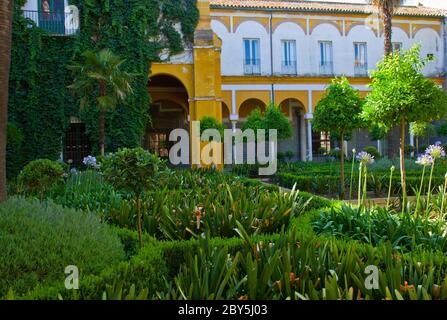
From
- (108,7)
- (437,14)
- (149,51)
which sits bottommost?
(149,51)

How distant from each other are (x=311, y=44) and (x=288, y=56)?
65.5 inches

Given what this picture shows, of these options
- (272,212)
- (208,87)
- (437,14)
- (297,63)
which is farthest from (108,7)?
(437,14)

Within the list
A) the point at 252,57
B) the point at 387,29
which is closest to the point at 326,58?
the point at 252,57

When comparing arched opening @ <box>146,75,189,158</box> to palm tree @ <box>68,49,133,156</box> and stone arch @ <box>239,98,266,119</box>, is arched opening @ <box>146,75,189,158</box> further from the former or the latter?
palm tree @ <box>68,49,133,156</box>

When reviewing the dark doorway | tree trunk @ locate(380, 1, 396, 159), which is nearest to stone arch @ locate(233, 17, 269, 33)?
tree trunk @ locate(380, 1, 396, 159)

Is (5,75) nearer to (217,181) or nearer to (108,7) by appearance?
(217,181)

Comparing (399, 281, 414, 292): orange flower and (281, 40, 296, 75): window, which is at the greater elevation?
(281, 40, 296, 75): window

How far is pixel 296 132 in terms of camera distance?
29.3 meters

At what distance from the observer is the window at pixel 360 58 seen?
28.7 meters

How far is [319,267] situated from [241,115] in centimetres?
2488

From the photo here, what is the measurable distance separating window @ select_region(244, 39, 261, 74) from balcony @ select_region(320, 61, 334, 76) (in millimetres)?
4074

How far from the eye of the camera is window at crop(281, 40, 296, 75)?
90.2ft

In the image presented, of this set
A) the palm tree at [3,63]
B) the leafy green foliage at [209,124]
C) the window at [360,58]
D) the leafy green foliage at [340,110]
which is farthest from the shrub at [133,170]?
the window at [360,58]
